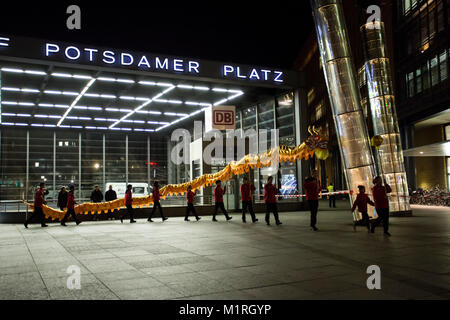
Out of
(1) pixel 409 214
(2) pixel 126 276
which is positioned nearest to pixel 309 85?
(1) pixel 409 214

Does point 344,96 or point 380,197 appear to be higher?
point 344,96

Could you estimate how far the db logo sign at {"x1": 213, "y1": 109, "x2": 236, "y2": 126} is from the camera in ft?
70.4

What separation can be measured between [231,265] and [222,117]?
14.7m

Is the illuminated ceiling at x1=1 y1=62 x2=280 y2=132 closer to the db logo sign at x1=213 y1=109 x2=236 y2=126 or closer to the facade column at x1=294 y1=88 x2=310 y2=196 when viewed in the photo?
the facade column at x1=294 y1=88 x2=310 y2=196

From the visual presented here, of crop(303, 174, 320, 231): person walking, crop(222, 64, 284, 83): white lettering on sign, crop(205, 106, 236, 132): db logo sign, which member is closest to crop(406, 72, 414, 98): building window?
crop(222, 64, 284, 83): white lettering on sign

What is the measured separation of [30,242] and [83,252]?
3.02 m

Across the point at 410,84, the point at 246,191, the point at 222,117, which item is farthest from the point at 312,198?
the point at 410,84

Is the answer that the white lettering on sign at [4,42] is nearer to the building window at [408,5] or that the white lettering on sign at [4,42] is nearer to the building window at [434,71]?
the building window at [434,71]

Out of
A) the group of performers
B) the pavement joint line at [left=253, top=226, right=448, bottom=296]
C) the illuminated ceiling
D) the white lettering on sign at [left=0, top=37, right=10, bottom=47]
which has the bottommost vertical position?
the pavement joint line at [left=253, top=226, right=448, bottom=296]

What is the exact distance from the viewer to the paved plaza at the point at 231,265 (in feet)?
18.0

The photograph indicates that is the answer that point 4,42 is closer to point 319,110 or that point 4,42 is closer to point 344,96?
point 344,96

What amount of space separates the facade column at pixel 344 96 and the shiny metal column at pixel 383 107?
5001mm

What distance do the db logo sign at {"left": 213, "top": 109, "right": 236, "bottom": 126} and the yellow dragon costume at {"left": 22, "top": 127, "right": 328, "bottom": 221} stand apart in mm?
3329

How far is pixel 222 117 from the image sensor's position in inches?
850
